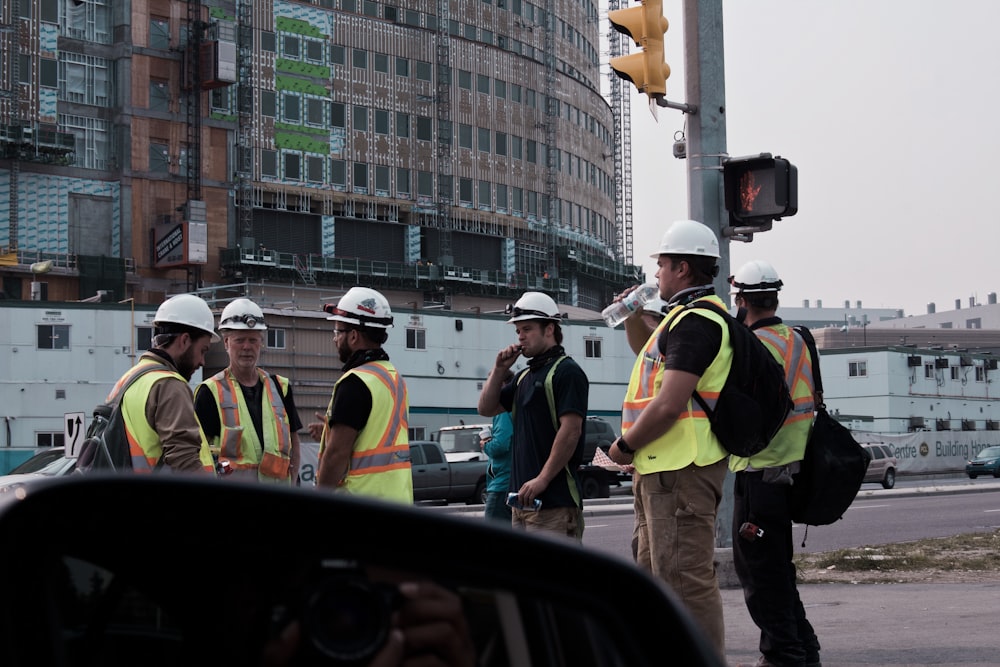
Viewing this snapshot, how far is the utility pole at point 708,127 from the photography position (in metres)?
9.86

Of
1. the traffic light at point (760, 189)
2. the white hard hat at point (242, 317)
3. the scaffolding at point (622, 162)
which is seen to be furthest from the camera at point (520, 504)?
the scaffolding at point (622, 162)

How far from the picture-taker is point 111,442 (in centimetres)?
591

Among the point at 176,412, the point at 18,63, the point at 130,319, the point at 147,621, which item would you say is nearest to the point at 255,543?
the point at 147,621

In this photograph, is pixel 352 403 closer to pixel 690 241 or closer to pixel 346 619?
pixel 690 241

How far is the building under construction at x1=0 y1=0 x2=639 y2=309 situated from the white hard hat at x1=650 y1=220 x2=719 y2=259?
161 ft

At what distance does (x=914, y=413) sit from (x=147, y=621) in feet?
220

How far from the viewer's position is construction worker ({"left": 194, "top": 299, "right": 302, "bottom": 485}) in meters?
7.20

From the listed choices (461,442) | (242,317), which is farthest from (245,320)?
(461,442)

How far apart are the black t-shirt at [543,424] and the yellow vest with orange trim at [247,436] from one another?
1.26 metres

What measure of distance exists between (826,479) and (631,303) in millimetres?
1287

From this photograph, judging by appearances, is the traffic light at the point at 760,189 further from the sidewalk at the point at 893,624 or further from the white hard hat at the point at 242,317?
the white hard hat at the point at 242,317

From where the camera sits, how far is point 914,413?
214 feet

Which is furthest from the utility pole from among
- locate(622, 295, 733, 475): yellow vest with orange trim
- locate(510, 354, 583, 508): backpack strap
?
locate(622, 295, 733, 475): yellow vest with orange trim

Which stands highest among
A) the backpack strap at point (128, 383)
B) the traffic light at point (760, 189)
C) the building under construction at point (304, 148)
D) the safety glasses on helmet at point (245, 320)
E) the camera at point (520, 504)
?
the building under construction at point (304, 148)
